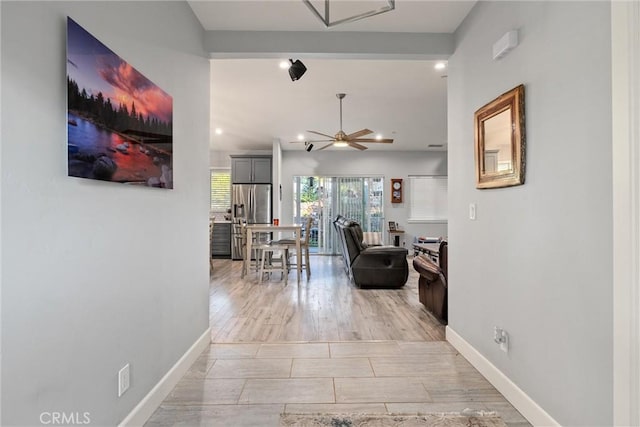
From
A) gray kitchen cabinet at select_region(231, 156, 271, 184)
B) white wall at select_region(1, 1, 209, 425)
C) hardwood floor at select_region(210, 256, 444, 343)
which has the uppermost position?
gray kitchen cabinet at select_region(231, 156, 271, 184)

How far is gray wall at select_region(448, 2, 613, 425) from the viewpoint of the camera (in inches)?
52.4

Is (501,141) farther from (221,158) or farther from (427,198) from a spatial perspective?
(221,158)

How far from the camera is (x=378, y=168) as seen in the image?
835cm

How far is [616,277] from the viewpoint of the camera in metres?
1.24

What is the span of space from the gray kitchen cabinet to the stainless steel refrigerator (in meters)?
0.27

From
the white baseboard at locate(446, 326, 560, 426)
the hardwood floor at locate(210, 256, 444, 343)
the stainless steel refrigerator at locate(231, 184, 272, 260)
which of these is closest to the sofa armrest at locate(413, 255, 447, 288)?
the hardwood floor at locate(210, 256, 444, 343)

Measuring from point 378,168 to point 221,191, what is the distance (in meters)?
4.02

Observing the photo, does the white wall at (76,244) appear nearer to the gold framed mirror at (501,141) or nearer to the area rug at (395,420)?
the area rug at (395,420)

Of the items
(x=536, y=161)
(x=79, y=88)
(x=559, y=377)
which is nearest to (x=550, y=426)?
(x=559, y=377)

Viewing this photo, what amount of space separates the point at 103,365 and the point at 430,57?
3027mm

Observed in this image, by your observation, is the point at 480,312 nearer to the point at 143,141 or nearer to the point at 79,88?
the point at 143,141

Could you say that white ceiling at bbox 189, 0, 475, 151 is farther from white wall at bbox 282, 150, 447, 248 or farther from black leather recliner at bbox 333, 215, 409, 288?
black leather recliner at bbox 333, 215, 409, 288

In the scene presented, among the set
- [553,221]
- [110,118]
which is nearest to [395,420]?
[553,221]

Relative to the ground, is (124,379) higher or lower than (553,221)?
lower
